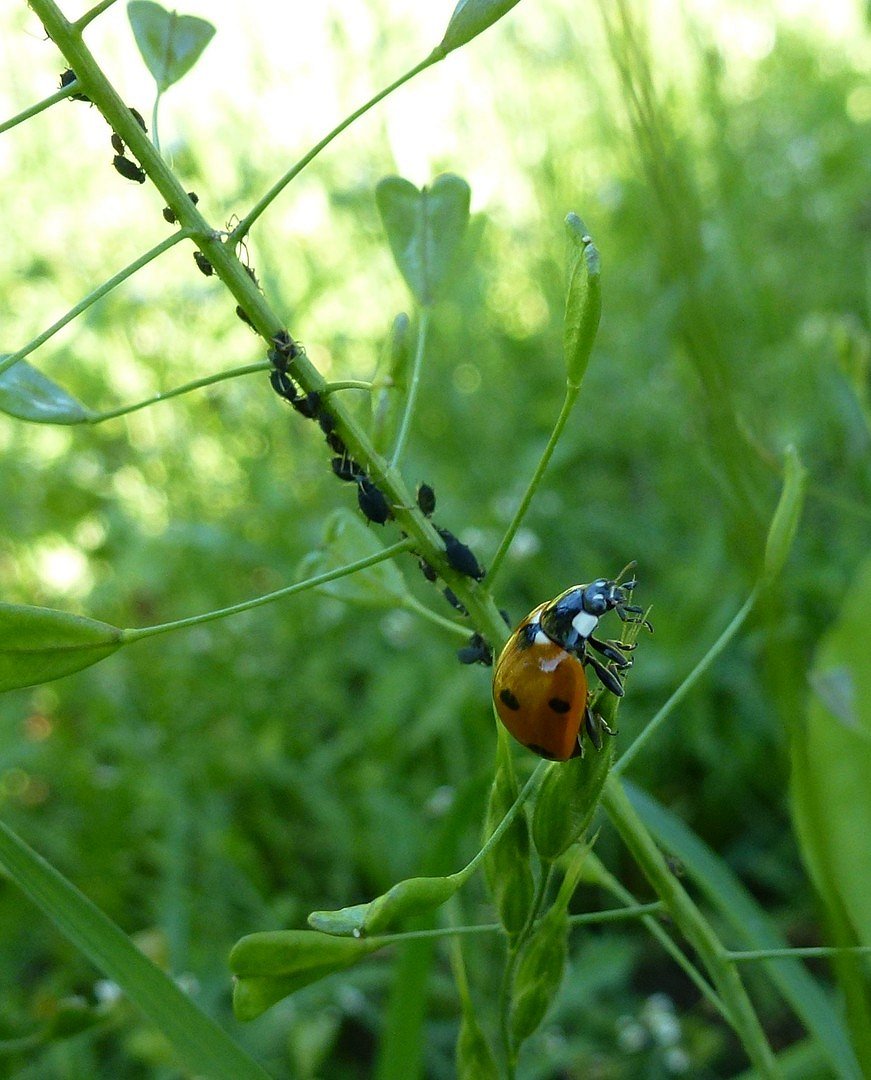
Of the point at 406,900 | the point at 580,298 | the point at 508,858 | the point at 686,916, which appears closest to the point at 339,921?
the point at 406,900

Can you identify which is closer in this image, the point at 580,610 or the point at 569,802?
the point at 569,802

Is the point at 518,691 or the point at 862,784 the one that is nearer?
the point at 518,691

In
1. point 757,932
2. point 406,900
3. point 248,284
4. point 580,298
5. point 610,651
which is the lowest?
point 757,932

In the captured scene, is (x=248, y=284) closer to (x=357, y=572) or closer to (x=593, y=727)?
(x=357, y=572)

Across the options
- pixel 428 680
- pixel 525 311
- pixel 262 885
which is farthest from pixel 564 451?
pixel 525 311

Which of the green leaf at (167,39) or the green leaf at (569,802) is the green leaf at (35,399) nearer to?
the green leaf at (167,39)

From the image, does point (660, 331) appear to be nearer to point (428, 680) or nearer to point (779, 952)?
point (428, 680)
